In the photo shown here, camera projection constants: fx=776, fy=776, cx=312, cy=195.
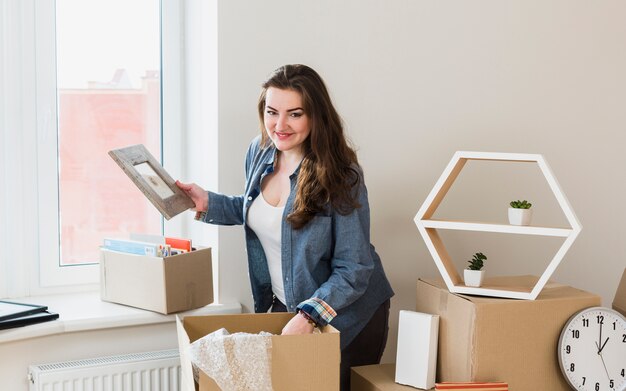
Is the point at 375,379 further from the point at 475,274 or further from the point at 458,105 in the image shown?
the point at 458,105

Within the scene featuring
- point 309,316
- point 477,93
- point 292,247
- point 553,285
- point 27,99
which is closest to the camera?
point 309,316

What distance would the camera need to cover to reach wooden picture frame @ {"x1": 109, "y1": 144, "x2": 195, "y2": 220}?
199 cm

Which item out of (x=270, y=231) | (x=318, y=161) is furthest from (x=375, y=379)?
(x=318, y=161)

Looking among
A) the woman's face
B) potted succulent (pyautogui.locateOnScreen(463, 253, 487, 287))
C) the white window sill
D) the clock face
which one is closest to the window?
the white window sill

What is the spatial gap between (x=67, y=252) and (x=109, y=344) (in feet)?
1.31

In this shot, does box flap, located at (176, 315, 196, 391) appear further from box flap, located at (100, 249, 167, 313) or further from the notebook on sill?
the notebook on sill

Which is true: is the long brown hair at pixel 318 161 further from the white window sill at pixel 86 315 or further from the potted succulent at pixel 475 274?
the white window sill at pixel 86 315

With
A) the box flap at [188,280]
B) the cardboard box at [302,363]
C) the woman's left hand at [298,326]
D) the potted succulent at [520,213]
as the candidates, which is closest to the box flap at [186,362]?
the cardboard box at [302,363]

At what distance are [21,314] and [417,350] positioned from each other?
1.05m

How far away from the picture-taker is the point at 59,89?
7.93 ft

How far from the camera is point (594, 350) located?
1.97 m

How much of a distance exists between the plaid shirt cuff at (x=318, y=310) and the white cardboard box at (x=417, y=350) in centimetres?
25

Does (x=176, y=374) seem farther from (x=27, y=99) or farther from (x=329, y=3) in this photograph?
(x=329, y=3)

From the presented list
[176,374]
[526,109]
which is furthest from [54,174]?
[526,109]
